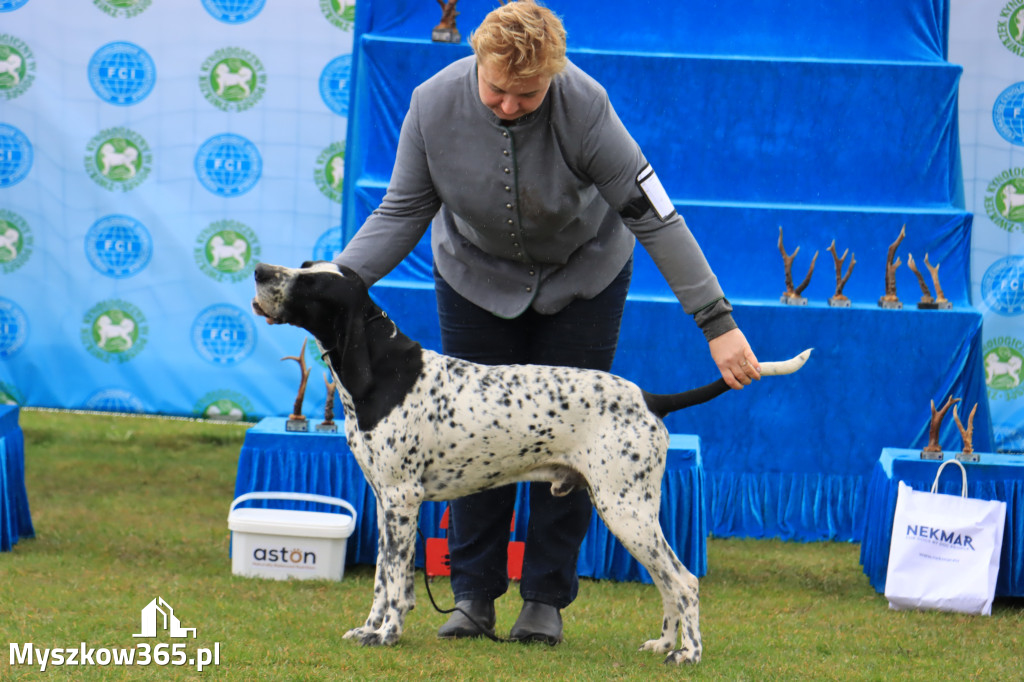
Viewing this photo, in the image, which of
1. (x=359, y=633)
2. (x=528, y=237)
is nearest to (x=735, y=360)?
(x=528, y=237)

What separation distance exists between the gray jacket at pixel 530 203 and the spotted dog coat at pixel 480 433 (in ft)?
0.67

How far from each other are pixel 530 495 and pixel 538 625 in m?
0.35

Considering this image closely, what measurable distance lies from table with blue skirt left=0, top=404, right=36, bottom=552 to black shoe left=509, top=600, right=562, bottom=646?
2315mm

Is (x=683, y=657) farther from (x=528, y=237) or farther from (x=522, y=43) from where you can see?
(x=522, y=43)

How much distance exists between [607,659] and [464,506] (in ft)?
1.88

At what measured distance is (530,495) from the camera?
9.80 ft

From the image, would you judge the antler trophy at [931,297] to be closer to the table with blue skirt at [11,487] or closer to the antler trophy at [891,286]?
the antler trophy at [891,286]

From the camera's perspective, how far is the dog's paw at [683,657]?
8.74 feet

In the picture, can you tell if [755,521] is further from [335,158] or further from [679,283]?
[335,158]

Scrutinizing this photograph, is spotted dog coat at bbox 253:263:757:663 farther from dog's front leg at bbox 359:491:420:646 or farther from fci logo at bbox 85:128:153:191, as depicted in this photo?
fci logo at bbox 85:128:153:191

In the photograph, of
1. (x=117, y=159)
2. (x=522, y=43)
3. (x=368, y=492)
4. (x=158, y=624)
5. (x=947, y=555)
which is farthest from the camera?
(x=117, y=159)

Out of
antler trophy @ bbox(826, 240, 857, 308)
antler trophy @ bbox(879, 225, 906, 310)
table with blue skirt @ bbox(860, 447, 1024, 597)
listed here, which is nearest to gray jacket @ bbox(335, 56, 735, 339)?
table with blue skirt @ bbox(860, 447, 1024, 597)

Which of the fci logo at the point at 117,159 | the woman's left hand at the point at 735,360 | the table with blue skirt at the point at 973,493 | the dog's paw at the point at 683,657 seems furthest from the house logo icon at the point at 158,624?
the fci logo at the point at 117,159

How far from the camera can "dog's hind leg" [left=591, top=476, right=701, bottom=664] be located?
103 inches
